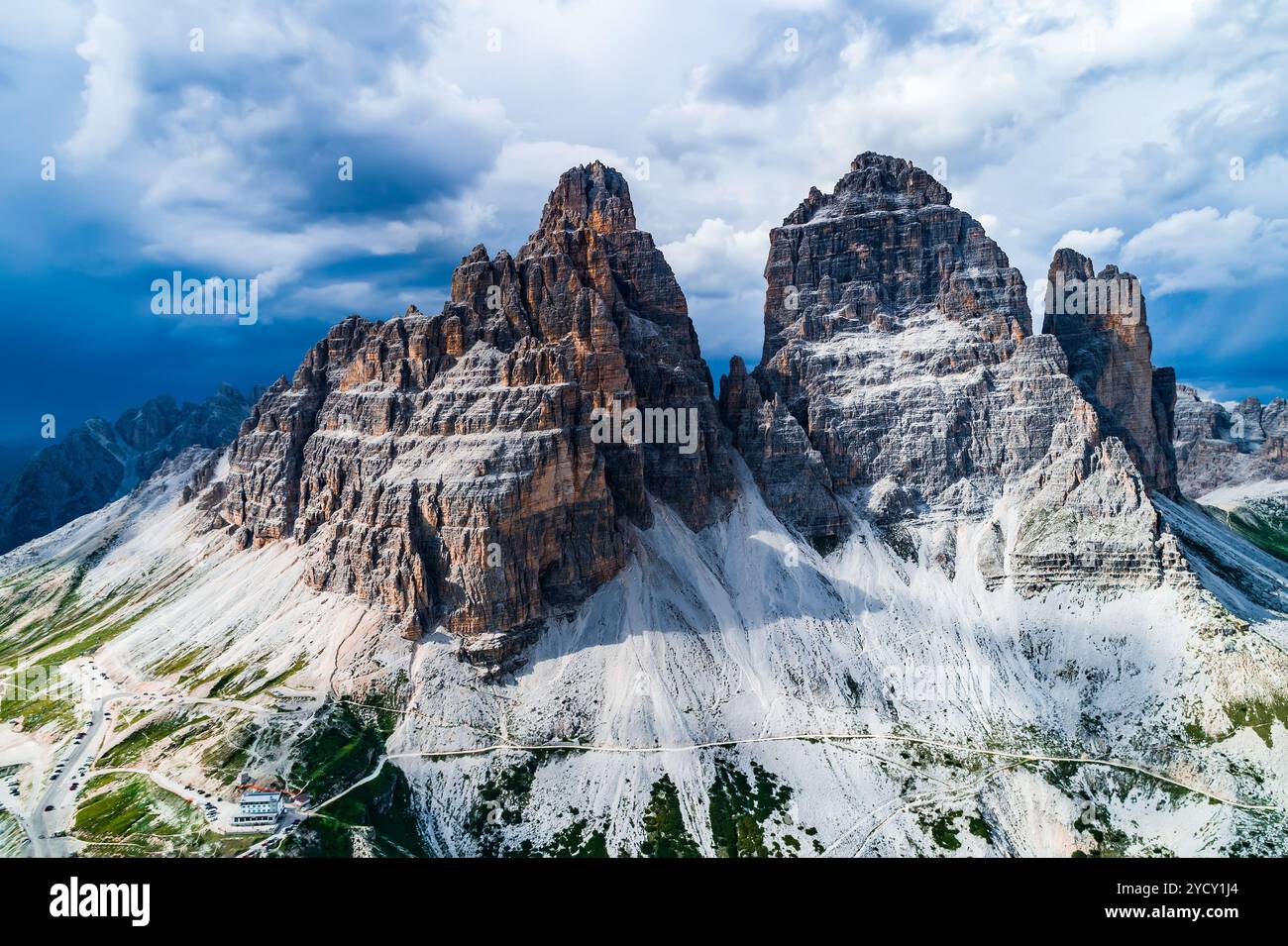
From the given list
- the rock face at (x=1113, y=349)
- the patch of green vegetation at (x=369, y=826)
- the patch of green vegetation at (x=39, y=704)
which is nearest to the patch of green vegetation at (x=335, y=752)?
the patch of green vegetation at (x=369, y=826)

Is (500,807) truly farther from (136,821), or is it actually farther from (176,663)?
(176,663)

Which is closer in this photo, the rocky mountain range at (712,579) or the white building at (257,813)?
the white building at (257,813)

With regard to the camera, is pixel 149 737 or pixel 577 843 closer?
pixel 577 843

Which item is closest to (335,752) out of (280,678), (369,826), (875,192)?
(369,826)

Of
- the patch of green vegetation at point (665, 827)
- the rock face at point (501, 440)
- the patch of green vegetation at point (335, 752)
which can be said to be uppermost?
the rock face at point (501, 440)

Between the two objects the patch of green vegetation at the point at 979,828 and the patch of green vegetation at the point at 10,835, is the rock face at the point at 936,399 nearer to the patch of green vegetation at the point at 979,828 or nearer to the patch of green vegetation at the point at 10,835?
the patch of green vegetation at the point at 979,828

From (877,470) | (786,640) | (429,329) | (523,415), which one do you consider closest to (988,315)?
(877,470)

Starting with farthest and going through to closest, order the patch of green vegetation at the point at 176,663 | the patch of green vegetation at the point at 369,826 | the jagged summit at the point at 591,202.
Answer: the jagged summit at the point at 591,202
the patch of green vegetation at the point at 176,663
the patch of green vegetation at the point at 369,826

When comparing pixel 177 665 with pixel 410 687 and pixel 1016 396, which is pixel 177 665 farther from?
pixel 1016 396
